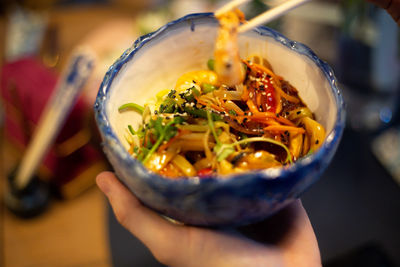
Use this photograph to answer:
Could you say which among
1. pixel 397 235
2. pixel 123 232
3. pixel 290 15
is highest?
pixel 290 15

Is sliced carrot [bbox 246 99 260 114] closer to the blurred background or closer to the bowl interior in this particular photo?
the bowl interior

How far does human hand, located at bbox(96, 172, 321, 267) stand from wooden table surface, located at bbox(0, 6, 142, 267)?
118cm

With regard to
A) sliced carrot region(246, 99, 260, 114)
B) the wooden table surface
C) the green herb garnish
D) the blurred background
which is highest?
sliced carrot region(246, 99, 260, 114)

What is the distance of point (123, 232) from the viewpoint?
Result: 58.5 inches

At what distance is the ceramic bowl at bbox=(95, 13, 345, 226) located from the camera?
62 cm

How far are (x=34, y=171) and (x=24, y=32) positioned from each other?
54.0 inches

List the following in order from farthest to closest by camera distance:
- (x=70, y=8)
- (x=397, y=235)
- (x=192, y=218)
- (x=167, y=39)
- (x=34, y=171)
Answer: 1. (x=70, y=8)
2. (x=34, y=171)
3. (x=397, y=235)
4. (x=167, y=39)
5. (x=192, y=218)

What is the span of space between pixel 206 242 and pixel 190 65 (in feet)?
1.66

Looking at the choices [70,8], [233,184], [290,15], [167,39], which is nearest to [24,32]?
[70,8]

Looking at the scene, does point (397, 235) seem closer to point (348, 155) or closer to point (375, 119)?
point (348, 155)

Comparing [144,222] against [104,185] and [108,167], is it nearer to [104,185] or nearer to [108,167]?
[104,185]

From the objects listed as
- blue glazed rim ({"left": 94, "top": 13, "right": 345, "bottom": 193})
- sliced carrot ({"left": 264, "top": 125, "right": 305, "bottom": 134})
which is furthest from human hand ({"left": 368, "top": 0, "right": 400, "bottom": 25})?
sliced carrot ({"left": 264, "top": 125, "right": 305, "bottom": 134})

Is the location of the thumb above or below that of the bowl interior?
below

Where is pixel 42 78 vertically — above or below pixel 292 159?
below
